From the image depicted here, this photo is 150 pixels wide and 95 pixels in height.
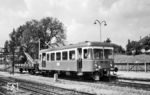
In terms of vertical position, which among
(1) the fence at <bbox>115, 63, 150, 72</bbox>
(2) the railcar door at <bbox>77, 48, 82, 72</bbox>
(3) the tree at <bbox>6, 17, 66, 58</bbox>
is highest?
(3) the tree at <bbox>6, 17, 66, 58</bbox>

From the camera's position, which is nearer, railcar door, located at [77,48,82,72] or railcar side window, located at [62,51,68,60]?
railcar door, located at [77,48,82,72]

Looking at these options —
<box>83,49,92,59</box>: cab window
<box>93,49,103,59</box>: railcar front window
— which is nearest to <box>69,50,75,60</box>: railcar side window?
<box>83,49,92,59</box>: cab window

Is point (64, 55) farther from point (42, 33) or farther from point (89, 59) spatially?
point (42, 33)

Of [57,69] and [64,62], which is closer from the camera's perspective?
[64,62]

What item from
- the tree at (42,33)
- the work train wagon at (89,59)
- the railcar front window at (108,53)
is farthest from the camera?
the tree at (42,33)

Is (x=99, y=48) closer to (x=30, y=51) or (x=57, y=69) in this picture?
(x=57, y=69)

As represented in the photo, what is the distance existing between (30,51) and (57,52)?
151ft

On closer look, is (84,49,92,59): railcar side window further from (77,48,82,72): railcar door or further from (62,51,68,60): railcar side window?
(62,51,68,60): railcar side window

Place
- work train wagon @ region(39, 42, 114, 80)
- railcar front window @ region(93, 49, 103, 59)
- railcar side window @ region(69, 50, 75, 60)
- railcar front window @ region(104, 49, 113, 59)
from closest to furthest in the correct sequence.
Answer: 1. work train wagon @ region(39, 42, 114, 80)
2. railcar front window @ region(93, 49, 103, 59)
3. railcar front window @ region(104, 49, 113, 59)
4. railcar side window @ region(69, 50, 75, 60)

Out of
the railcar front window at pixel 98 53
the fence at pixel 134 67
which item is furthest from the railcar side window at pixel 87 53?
the fence at pixel 134 67

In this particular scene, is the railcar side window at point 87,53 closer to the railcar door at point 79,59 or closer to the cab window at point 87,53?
the cab window at point 87,53

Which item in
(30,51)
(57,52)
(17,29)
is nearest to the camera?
(57,52)

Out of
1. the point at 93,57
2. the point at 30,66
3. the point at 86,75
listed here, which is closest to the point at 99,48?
the point at 93,57

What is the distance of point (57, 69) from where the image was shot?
2512cm
